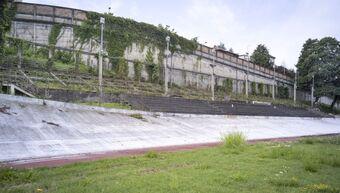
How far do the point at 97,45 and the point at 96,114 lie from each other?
670 inches

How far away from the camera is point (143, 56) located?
141 feet

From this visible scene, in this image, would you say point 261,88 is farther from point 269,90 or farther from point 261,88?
point 269,90

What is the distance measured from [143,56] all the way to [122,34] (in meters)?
3.76

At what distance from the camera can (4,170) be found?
348 inches

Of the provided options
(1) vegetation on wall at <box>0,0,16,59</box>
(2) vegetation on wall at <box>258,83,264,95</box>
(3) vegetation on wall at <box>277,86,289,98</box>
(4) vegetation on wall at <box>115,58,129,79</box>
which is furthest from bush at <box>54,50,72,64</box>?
(3) vegetation on wall at <box>277,86,289,98</box>

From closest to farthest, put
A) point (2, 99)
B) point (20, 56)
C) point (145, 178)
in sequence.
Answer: point (145, 178), point (2, 99), point (20, 56)

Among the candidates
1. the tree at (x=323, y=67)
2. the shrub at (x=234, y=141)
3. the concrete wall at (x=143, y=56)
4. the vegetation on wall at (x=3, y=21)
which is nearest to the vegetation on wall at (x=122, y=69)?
the concrete wall at (x=143, y=56)

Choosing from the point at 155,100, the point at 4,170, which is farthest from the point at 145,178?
the point at 155,100

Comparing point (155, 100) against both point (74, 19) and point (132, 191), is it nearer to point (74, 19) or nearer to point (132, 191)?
point (74, 19)

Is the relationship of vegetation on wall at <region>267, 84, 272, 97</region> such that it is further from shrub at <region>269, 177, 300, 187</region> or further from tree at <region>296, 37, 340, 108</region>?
shrub at <region>269, 177, 300, 187</region>

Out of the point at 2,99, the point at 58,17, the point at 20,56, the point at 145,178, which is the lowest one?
the point at 145,178

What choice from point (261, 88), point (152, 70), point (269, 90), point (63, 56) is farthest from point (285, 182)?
point (269, 90)

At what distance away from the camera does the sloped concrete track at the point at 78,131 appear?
14133mm

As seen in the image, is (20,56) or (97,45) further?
(97,45)
